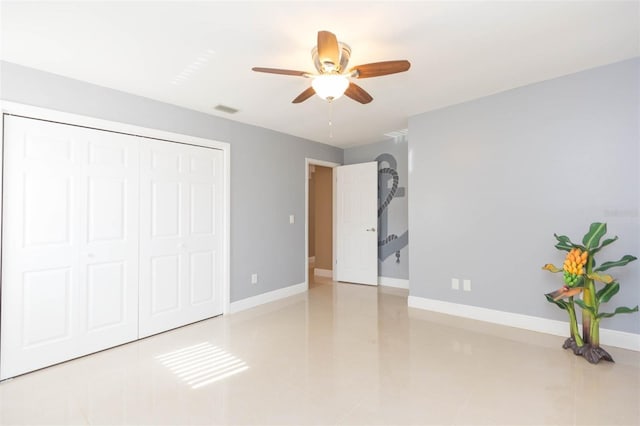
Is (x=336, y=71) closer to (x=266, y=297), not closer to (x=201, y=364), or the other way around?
(x=201, y=364)

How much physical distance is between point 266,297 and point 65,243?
244 centimetres

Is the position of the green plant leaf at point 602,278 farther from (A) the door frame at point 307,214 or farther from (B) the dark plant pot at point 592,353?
(A) the door frame at point 307,214

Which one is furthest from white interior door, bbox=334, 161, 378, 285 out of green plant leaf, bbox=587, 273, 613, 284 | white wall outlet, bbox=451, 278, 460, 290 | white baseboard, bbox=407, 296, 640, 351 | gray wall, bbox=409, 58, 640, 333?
green plant leaf, bbox=587, 273, 613, 284

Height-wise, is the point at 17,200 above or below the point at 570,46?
below

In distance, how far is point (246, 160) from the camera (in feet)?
14.0

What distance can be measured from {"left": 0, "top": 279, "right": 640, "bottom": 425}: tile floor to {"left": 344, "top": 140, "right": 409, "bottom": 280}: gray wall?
1907 mm

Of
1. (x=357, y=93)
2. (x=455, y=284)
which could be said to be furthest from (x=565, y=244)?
(x=357, y=93)

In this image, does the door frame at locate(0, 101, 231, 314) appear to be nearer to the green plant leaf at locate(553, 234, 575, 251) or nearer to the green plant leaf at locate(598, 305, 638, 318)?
the green plant leaf at locate(553, 234, 575, 251)

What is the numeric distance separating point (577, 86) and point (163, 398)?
14.4 ft

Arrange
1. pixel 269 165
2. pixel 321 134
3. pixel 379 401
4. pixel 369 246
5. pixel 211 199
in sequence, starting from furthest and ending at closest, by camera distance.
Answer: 1. pixel 369 246
2. pixel 321 134
3. pixel 269 165
4. pixel 211 199
5. pixel 379 401

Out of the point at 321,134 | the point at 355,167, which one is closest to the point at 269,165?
the point at 321,134

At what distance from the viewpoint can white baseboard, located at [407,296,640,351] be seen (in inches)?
110

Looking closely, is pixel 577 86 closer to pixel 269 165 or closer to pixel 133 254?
pixel 269 165

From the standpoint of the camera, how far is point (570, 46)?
8.12ft
